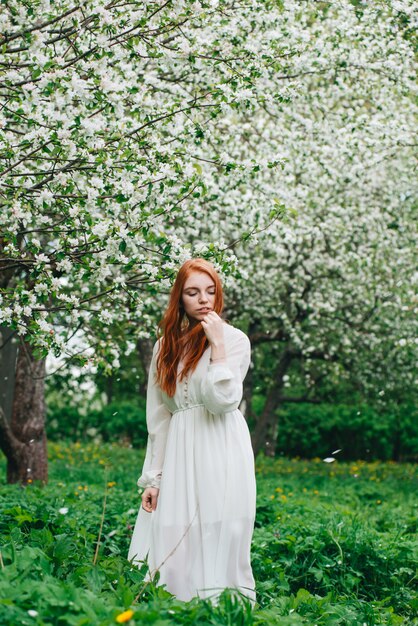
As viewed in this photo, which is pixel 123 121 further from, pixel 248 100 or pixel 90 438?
pixel 90 438

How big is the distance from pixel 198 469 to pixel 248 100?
2.99 metres

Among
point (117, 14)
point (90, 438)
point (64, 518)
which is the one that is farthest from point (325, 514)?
point (90, 438)

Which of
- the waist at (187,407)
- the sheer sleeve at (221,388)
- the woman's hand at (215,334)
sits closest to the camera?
the sheer sleeve at (221,388)

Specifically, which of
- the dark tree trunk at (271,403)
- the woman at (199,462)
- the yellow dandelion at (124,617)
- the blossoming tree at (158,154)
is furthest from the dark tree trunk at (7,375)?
the yellow dandelion at (124,617)

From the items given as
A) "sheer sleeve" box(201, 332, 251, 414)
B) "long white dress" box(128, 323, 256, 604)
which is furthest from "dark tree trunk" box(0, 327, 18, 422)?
"sheer sleeve" box(201, 332, 251, 414)

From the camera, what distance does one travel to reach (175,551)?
4.27 metres

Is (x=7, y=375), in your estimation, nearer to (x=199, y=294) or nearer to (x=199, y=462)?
(x=199, y=294)

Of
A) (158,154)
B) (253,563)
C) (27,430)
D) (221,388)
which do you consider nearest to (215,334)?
(221,388)

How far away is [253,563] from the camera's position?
6.14m

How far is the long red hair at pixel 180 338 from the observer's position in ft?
14.7

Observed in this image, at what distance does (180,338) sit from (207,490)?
Answer: 2.86 ft

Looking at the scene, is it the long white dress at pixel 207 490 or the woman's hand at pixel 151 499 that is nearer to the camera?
the long white dress at pixel 207 490

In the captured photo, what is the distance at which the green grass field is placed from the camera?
3.41 m

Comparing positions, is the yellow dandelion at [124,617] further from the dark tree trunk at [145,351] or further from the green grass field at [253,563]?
the dark tree trunk at [145,351]
